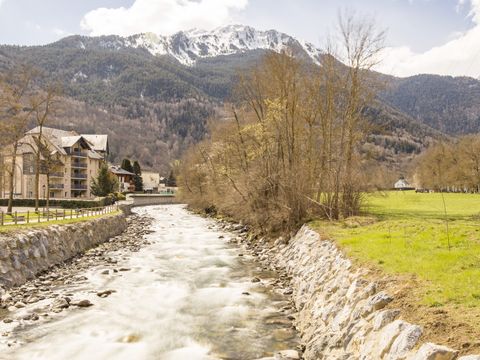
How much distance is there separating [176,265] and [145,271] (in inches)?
92.4

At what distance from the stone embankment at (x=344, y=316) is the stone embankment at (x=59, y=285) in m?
8.57

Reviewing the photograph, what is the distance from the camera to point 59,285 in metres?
19.8

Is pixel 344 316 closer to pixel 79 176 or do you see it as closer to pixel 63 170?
pixel 63 170

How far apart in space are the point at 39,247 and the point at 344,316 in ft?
59.3

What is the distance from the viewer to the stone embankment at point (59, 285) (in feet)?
51.3

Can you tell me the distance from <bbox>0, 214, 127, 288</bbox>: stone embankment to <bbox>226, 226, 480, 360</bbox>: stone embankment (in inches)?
489

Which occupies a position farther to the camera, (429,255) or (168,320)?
(168,320)

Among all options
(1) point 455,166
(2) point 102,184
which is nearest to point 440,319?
(2) point 102,184

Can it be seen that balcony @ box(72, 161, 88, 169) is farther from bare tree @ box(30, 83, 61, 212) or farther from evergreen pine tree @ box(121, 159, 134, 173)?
bare tree @ box(30, 83, 61, 212)

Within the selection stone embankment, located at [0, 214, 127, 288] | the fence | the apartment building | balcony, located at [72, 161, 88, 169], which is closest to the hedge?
the apartment building

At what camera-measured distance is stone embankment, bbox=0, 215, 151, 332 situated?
15.6 m

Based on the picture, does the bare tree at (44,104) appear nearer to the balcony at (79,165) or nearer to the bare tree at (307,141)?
the bare tree at (307,141)

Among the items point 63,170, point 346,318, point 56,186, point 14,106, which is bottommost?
point 346,318

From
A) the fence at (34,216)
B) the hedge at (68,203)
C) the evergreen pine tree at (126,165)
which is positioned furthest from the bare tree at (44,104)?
the evergreen pine tree at (126,165)
